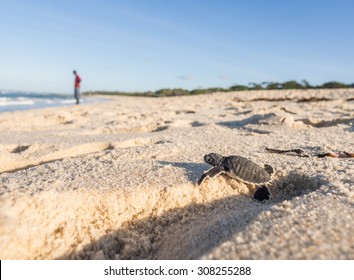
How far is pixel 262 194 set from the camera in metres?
1.98

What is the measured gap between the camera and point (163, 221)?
1.78m

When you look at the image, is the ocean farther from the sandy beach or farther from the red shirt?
the sandy beach

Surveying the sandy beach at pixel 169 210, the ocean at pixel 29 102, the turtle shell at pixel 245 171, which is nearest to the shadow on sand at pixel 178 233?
the sandy beach at pixel 169 210

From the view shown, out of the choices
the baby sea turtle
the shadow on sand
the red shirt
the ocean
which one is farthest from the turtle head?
the red shirt

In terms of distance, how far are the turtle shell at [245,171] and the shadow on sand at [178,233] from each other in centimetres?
14

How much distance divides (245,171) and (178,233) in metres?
0.67

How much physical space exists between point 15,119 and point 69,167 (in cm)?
490

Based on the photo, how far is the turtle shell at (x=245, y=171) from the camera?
79.2 inches
